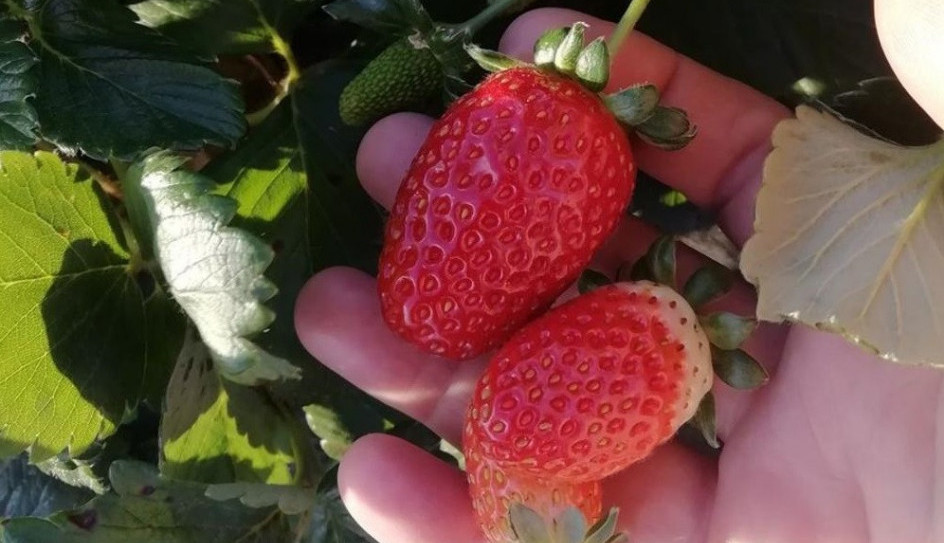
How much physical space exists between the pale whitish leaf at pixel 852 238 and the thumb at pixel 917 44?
10 centimetres

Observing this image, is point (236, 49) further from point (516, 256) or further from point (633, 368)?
point (633, 368)

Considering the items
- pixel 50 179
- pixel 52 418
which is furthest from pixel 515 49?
pixel 52 418

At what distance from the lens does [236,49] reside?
1.01 m

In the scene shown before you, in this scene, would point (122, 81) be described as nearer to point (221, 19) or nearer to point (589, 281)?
point (221, 19)

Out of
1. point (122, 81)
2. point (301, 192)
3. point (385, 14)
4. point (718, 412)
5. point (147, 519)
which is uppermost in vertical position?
point (385, 14)

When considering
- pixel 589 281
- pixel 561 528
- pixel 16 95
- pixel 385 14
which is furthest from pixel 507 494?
pixel 16 95

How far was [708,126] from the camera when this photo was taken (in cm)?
98

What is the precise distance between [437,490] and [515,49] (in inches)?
16.9

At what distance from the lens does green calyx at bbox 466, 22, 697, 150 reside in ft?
2.56

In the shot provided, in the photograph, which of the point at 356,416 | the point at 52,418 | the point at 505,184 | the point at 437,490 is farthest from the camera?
the point at 356,416

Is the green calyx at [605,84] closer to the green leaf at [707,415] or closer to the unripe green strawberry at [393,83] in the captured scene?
the unripe green strawberry at [393,83]

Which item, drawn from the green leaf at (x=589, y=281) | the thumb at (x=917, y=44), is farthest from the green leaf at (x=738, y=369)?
the thumb at (x=917, y=44)

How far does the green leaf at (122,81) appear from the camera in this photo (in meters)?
0.89

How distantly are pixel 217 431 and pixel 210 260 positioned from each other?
30cm
